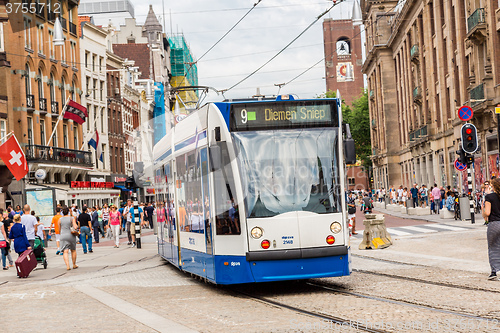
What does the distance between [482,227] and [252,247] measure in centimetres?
1803

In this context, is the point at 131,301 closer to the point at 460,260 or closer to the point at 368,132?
the point at 460,260

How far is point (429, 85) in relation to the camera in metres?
56.2

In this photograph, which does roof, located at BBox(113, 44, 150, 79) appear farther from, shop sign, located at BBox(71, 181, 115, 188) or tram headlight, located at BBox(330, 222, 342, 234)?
tram headlight, located at BBox(330, 222, 342, 234)

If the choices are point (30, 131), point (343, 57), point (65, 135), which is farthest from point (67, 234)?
point (343, 57)

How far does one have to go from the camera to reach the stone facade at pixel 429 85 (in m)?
38.8

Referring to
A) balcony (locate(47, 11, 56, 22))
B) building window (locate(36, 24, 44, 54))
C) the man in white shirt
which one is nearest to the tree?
balcony (locate(47, 11, 56, 22))

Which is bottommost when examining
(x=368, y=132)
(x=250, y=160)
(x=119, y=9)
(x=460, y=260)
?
(x=460, y=260)

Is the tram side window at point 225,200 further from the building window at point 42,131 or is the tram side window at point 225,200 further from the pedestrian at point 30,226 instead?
the building window at point 42,131

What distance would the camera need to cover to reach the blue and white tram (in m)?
12.3

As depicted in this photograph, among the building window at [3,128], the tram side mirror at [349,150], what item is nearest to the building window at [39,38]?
the building window at [3,128]

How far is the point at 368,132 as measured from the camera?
4119 inches

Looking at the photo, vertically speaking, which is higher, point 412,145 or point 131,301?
point 412,145

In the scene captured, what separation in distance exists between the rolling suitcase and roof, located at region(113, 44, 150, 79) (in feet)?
246

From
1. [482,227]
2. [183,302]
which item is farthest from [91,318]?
[482,227]
